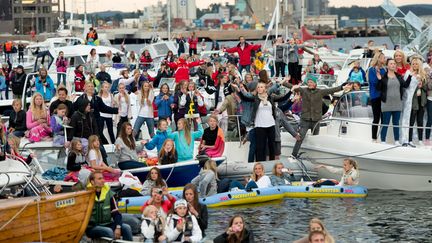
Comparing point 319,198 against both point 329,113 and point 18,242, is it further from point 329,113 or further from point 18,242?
point 18,242

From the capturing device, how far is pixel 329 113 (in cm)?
2627

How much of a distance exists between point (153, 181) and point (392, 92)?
5.46 m

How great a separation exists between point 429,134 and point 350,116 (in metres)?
1.64

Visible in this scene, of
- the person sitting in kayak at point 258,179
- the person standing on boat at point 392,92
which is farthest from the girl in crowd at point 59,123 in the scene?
the person standing on boat at point 392,92

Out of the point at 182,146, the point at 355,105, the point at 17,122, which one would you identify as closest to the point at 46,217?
the point at 182,146

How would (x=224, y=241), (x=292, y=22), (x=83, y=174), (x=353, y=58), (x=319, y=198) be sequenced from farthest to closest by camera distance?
1. (x=292, y=22)
2. (x=353, y=58)
3. (x=319, y=198)
4. (x=83, y=174)
5. (x=224, y=241)

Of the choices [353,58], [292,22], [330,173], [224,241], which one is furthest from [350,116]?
[292,22]

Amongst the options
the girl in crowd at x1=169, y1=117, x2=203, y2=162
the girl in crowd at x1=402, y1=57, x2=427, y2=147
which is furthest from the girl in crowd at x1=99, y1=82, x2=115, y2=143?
the girl in crowd at x1=402, y1=57, x2=427, y2=147

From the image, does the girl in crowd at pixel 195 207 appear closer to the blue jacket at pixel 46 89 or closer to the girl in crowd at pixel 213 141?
the girl in crowd at pixel 213 141

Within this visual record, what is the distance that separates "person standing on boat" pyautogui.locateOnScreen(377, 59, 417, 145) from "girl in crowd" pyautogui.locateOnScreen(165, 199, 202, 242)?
755 centimetres

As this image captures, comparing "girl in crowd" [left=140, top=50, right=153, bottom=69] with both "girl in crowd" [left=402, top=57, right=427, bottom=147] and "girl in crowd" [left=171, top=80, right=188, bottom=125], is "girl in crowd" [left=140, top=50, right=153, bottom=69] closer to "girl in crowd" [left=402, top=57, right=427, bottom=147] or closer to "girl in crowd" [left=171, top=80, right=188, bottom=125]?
"girl in crowd" [left=171, top=80, right=188, bottom=125]

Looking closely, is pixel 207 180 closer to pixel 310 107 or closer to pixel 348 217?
pixel 348 217

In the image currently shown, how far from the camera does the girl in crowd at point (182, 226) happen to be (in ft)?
54.7

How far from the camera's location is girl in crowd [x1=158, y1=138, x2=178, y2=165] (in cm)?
2256
